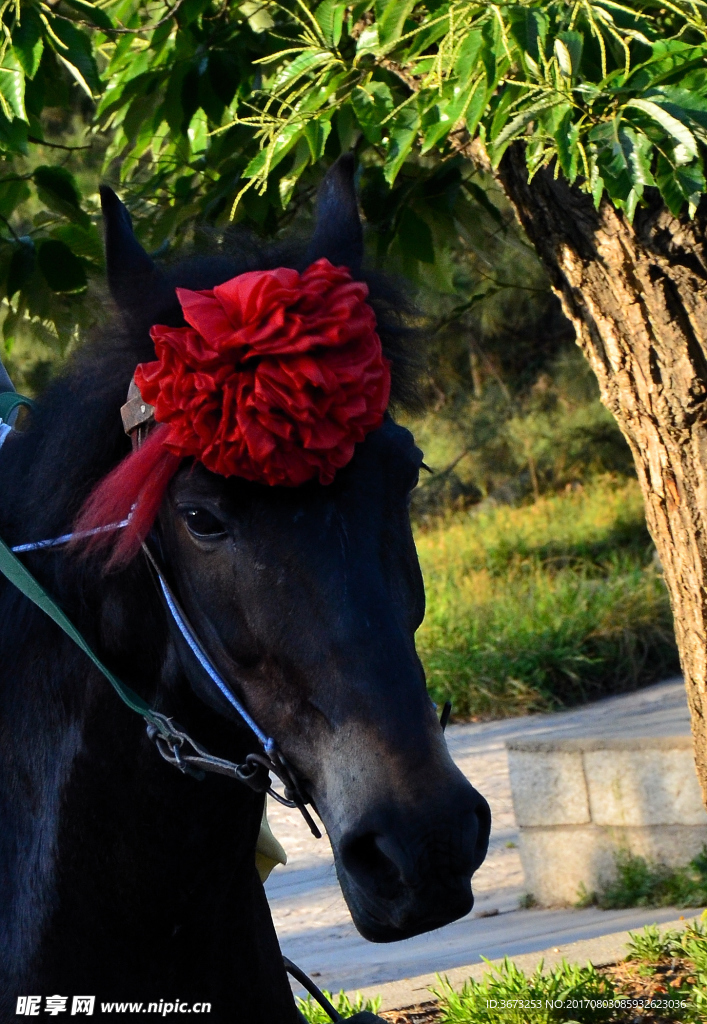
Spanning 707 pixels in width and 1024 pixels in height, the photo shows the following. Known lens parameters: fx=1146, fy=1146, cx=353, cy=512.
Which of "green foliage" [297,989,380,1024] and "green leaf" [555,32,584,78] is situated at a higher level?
"green leaf" [555,32,584,78]

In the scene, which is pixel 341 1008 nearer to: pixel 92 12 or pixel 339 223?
pixel 339 223

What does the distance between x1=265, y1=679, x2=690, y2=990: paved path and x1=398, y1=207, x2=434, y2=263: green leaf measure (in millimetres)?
2193

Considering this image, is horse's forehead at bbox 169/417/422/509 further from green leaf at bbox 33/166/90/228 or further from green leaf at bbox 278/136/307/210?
green leaf at bbox 33/166/90/228

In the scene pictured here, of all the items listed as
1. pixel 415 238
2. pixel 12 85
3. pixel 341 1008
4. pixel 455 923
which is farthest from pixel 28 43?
pixel 455 923

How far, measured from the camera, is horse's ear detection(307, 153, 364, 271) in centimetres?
195

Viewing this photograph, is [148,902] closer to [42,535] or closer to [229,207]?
[42,535]

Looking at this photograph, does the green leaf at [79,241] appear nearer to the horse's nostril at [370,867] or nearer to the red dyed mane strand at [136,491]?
the red dyed mane strand at [136,491]

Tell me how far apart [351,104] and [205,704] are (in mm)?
1735

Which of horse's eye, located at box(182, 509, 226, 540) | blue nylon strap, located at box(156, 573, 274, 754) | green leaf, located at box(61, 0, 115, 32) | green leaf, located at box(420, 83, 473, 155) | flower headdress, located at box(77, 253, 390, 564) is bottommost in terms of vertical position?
blue nylon strap, located at box(156, 573, 274, 754)

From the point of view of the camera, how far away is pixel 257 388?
1.62 meters

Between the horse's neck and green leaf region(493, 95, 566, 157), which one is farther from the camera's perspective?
green leaf region(493, 95, 566, 157)

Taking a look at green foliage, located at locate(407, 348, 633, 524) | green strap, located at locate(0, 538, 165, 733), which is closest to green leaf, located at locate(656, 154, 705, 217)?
green strap, located at locate(0, 538, 165, 733)

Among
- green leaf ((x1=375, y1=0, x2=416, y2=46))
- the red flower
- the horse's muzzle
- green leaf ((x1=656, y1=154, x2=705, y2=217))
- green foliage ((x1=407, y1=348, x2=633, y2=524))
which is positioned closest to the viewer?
the horse's muzzle

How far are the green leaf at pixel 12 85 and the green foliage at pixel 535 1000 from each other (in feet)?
9.31
